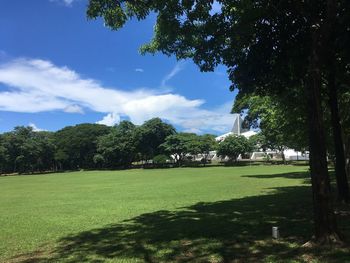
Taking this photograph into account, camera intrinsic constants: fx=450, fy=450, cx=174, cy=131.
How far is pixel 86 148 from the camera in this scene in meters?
99.6

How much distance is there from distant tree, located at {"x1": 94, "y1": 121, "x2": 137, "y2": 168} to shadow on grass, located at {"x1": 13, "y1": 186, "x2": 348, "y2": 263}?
7579cm

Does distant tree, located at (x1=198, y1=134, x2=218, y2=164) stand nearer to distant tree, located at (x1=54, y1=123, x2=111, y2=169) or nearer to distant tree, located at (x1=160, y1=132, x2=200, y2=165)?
distant tree, located at (x1=160, y1=132, x2=200, y2=165)

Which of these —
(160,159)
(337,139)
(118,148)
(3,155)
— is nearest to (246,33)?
(337,139)

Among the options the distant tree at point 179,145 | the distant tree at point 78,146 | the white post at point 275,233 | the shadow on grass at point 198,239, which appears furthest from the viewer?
the distant tree at point 78,146

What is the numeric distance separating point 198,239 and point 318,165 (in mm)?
3077

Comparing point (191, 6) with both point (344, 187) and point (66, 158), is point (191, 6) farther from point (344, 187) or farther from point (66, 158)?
point (66, 158)

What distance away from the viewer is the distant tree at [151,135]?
8962 cm

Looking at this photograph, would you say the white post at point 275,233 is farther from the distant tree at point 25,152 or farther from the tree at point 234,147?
the distant tree at point 25,152

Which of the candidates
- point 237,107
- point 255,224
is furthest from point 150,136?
point 255,224

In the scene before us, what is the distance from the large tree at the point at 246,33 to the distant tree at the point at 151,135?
246 ft

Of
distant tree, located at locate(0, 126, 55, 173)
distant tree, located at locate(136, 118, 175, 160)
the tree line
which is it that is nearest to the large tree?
the tree line

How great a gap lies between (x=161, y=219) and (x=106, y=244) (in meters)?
3.78

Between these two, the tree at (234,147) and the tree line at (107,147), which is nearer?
the tree at (234,147)

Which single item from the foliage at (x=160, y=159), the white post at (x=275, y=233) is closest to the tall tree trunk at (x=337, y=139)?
the white post at (x=275, y=233)
